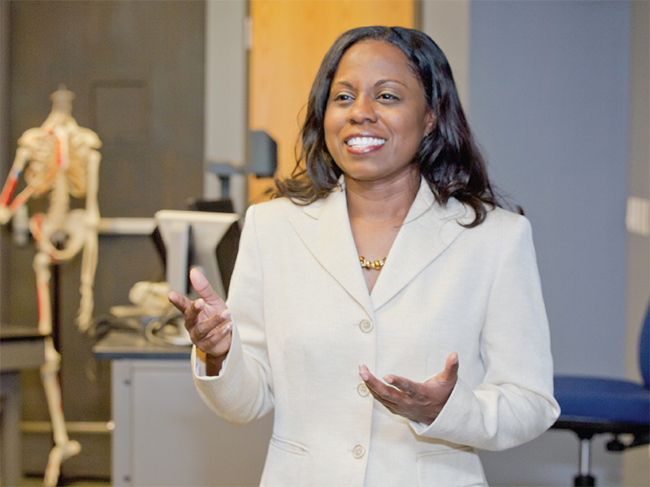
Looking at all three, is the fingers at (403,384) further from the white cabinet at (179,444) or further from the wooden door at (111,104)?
the wooden door at (111,104)

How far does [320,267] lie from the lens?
1.21m

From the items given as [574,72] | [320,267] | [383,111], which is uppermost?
[574,72]

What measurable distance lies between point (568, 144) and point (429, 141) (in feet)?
5.99

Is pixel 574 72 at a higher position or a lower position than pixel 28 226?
higher

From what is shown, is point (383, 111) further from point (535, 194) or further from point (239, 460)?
point (535, 194)

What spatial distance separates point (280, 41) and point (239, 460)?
2.54 metres

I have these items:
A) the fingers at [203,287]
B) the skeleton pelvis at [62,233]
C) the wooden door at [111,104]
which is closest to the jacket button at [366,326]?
the fingers at [203,287]

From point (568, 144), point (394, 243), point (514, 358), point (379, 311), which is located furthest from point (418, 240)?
point (568, 144)

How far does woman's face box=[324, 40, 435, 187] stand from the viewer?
118 cm

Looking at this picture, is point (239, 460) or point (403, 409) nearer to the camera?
point (403, 409)

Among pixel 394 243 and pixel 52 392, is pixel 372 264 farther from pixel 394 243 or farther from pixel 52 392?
pixel 52 392

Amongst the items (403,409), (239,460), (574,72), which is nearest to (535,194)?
(574,72)

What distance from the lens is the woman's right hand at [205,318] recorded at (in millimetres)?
1034

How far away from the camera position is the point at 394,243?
1.21m
